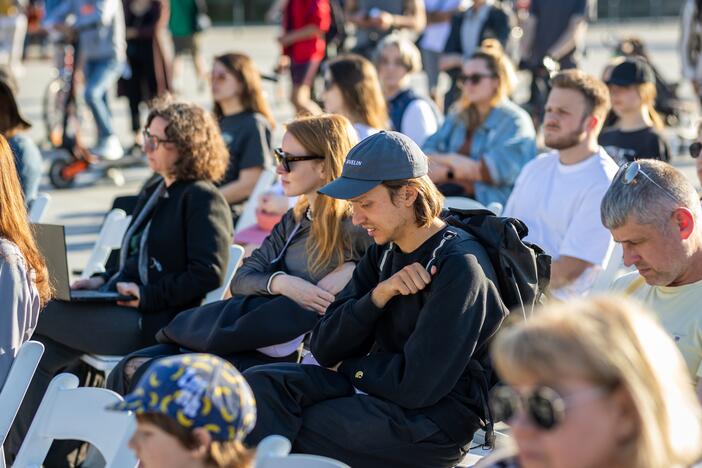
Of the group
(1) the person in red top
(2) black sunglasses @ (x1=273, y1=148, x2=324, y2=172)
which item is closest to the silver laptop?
(2) black sunglasses @ (x1=273, y1=148, x2=324, y2=172)

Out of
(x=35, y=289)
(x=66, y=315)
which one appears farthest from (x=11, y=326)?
(x=66, y=315)

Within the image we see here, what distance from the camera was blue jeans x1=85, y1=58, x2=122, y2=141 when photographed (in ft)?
36.0

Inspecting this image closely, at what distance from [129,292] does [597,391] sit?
3233 millimetres

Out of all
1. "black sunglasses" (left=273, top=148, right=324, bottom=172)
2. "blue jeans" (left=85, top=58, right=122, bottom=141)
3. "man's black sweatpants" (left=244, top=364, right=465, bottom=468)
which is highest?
"black sunglasses" (left=273, top=148, right=324, bottom=172)

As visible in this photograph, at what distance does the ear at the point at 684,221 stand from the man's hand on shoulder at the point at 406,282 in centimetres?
73

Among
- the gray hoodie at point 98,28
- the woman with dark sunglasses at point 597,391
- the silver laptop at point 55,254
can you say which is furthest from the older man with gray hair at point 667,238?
the gray hoodie at point 98,28

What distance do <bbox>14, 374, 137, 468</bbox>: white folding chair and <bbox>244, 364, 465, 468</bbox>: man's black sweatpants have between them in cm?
48

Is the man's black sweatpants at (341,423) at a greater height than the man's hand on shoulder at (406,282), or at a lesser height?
lesser

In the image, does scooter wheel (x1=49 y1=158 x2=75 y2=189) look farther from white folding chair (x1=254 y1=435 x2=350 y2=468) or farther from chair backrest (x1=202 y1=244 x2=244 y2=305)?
white folding chair (x1=254 y1=435 x2=350 y2=468)

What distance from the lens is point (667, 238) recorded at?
348 cm

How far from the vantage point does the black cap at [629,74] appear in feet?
21.0

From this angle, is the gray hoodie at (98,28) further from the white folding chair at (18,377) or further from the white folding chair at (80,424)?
the white folding chair at (80,424)

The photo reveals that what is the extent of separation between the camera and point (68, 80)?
1128 cm

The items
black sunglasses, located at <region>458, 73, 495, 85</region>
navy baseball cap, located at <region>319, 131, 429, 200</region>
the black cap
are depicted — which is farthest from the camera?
black sunglasses, located at <region>458, 73, 495, 85</region>
